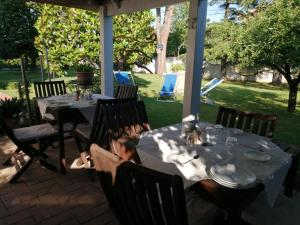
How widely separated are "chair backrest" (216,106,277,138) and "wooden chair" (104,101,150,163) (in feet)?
2.81

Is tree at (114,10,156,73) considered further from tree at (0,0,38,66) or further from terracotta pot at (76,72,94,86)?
tree at (0,0,38,66)

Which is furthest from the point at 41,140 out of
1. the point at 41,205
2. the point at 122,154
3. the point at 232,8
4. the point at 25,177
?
the point at 232,8

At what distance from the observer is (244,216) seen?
1738 millimetres

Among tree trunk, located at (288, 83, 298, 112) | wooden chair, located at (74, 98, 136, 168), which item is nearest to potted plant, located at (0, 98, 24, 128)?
wooden chair, located at (74, 98, 136, 168)

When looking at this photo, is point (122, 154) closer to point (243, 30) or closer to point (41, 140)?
point (41, 140)

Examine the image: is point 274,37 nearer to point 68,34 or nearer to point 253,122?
point 253,122

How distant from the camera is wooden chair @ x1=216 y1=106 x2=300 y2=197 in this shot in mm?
2131

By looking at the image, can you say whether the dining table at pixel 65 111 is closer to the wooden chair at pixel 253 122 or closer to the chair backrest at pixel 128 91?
the chair backrest at pixel 128 91

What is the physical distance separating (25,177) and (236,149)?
2.38 m

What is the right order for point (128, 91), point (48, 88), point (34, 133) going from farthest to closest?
1. point (48, 88)
2. point (128, 91)
3. point (34, 133)

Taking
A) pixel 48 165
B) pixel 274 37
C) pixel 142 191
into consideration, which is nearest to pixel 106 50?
pixel 48 165

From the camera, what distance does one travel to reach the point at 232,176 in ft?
4.45

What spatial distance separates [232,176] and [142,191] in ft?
1.97

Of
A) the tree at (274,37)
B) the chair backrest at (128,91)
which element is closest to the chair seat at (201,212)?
the chair backrest at (128,91)
